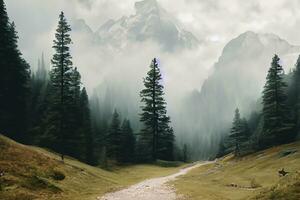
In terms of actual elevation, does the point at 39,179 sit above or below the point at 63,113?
below

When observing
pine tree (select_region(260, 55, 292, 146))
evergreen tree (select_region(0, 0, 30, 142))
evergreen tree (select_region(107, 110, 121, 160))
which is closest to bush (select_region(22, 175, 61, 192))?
evergreen tree (select_region(0, 0, 30, 142))

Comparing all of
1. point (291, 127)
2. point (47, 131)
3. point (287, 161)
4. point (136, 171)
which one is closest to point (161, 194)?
point (287, 161)

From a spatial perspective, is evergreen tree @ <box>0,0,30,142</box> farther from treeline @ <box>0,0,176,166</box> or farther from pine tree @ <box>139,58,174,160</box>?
pine tree @ <box>139,58,174,160</box>

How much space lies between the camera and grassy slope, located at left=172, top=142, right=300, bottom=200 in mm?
26359

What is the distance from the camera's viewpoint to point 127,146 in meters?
89.1

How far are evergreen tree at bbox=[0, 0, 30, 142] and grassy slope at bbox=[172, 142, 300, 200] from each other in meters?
29.3

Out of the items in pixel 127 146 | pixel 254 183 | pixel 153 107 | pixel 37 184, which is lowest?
pixel 254 183

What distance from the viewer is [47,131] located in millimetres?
68062

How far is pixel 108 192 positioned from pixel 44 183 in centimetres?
550

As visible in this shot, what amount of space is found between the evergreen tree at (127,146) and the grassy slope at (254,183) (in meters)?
30.8

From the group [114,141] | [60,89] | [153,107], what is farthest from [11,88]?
[153,107]

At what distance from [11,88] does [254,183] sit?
41.0m

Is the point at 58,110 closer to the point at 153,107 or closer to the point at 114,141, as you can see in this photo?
the point at 114,141

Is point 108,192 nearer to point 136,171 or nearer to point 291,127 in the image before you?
point 136,171
